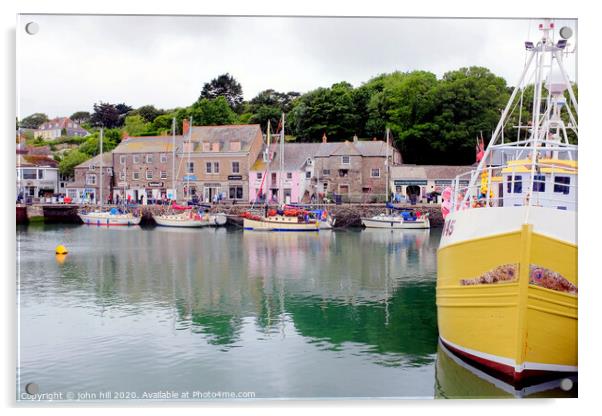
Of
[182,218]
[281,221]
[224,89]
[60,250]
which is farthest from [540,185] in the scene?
[182,218]

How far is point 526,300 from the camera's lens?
7250mm

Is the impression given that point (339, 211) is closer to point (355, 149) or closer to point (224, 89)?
point (355, 149)

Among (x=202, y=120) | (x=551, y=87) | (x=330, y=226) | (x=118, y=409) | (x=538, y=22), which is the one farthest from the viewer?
(x=330, y=226)

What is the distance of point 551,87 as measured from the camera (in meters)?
8.38

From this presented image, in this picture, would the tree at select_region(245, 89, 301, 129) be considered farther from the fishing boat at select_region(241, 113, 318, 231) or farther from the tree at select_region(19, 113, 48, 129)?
the fishing boat at select_region(241, 113, 318, 231)

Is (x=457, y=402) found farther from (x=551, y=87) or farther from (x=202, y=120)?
(x=202, y=120)

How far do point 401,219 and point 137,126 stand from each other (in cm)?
1616

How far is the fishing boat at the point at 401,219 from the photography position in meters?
31.1

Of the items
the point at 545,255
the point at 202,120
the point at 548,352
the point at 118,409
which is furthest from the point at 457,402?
the point at 202,120

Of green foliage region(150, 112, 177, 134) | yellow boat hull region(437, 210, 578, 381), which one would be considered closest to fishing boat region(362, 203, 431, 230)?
green foliage region(150, 112, 177, 134)

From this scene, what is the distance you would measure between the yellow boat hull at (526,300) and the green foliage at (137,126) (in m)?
9.87

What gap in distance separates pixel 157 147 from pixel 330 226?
1009cm

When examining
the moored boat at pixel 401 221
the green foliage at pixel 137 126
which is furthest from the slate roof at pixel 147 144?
the moored boat at pixel 401 221

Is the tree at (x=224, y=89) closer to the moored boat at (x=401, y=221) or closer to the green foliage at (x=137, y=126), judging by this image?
the green foliage at (x=137, y=126)
